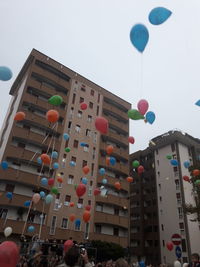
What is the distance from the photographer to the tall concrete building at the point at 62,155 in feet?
74.9

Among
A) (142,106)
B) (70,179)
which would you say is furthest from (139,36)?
(70,179)

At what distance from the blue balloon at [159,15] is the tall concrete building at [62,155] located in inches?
553

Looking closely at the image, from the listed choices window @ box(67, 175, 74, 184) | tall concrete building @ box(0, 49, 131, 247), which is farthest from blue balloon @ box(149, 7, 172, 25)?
window @ box(67, 175, 74, 184)

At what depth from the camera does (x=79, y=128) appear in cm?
2973

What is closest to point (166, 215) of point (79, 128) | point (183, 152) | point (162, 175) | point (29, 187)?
point (162, 175)

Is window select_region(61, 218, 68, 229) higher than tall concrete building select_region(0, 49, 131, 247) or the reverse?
the reverse

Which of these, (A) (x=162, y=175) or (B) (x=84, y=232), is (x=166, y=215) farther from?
(B) (x=84, y=232)

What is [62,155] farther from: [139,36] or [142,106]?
[139,36]

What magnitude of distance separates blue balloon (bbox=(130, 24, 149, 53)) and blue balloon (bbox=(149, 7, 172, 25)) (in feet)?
1.36

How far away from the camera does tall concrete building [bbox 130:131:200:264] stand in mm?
33344

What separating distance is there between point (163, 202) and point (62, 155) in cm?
1905

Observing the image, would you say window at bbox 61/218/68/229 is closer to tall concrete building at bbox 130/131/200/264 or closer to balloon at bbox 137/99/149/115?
tall concrete building at bbox 130/131/200/264

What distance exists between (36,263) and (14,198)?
17392 millimetres

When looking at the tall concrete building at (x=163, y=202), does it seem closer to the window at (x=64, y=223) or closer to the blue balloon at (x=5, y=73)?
the window at (x=64, y=223)
